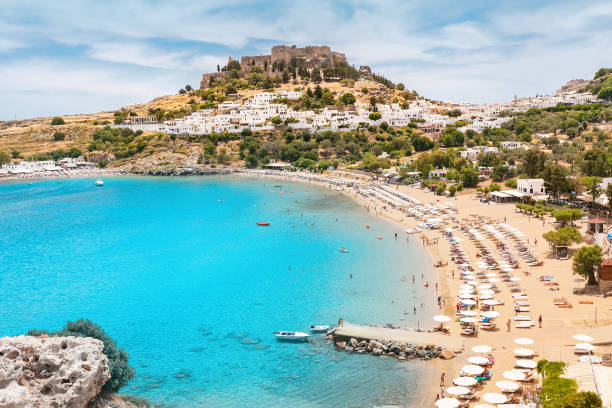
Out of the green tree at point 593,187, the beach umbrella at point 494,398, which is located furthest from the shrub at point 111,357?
the green tree at point 593,187

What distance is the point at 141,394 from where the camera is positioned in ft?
62.1

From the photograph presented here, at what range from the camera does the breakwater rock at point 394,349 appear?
2003 cm

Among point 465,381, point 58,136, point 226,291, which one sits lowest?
point 226,291

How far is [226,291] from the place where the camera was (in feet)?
102

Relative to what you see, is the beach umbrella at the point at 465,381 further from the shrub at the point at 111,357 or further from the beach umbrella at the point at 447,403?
the shrub at the point at 111,357

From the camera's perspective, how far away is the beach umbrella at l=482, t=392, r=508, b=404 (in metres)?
15.4

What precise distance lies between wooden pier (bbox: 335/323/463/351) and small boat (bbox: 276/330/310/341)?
67.9 inches

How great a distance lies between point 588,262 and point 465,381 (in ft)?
39.4

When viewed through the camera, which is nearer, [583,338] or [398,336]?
[583,338]

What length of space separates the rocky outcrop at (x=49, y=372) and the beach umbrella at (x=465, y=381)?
12.3 metres

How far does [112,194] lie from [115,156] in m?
42.6

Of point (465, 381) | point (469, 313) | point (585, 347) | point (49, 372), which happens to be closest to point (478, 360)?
point (465, 381)

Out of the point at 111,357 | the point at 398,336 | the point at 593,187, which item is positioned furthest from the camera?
the point at 593,187

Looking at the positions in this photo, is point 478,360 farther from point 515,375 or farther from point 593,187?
point 593,187
